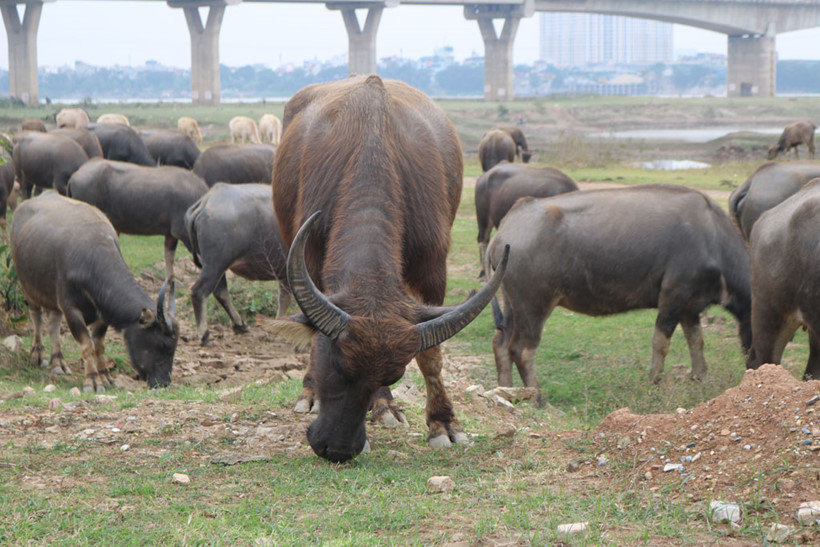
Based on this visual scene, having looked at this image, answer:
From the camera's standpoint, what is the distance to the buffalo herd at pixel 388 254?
448 cm

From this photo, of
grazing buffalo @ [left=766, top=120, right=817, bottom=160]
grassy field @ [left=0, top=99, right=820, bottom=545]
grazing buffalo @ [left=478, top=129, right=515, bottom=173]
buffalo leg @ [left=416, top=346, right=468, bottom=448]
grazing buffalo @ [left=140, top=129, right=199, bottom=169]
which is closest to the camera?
grassy field @ [left=0, top=99, right=820, bottom=545]

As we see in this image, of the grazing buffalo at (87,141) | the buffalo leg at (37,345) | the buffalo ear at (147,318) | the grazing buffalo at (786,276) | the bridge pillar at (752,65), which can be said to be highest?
the bridge pillar at (752,65)

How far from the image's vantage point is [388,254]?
15.2 ft

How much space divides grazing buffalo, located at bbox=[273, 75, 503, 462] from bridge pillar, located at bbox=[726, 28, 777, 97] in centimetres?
8174

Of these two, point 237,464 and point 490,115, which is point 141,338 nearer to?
point 237,464

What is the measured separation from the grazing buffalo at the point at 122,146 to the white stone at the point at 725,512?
1903 cm

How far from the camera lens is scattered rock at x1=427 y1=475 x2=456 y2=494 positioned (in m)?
4.20

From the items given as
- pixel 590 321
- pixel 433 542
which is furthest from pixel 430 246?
pixel 590 321

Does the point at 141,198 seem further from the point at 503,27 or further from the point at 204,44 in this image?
the point at 503,27

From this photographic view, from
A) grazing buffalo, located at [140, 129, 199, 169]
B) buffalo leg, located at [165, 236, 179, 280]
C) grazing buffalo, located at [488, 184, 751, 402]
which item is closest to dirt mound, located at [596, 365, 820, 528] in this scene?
grazing buffalo, located at [488, 184, 751, 402]

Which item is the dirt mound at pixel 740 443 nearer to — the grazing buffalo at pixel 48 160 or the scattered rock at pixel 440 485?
the scattered rock at pixel 440 485

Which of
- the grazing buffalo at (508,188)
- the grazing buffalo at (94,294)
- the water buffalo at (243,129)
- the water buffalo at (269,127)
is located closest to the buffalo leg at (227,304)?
the grazing buffalo at (94,294)

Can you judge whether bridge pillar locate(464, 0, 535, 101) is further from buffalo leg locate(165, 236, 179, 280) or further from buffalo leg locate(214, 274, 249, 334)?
buffalo leg locate(214, 274, 249, 334)

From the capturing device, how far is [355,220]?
474 centimetres
